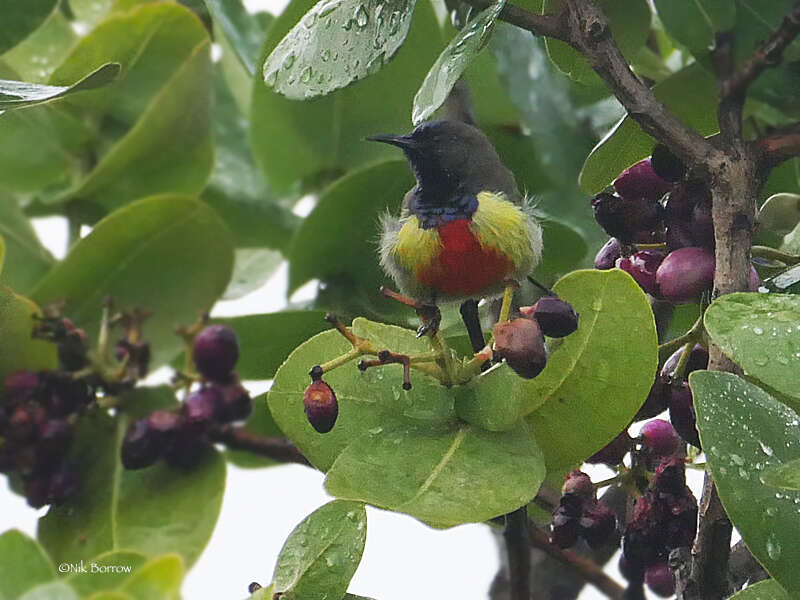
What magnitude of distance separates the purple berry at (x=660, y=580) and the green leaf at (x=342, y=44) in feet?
1.76

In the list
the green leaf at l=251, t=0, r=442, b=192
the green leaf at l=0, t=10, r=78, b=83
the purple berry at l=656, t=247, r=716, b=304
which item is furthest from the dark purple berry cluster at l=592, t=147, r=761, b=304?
the green leaf at l=0, t=10, r=78, b=83

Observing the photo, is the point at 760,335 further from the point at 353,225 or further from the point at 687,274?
the point at 353,225

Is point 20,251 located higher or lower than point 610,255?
higher

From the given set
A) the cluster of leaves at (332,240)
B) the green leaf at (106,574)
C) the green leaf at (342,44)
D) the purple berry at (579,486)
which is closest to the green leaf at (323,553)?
the cluster of leaves at (332,240)

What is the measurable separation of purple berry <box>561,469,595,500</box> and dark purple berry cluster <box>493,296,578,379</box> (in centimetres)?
21

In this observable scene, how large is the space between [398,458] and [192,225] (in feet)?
2.54

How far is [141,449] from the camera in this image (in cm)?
140

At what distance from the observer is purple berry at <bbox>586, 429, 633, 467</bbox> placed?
987 mm

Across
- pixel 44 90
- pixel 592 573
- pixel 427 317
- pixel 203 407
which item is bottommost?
pixel 592 573

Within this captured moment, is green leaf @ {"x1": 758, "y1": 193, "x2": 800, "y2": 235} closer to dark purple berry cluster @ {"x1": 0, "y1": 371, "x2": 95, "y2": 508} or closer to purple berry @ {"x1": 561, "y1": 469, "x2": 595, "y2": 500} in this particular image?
purple berry @ {"x1": 561, "y1": 469, "x2": 595, "y2": 500}

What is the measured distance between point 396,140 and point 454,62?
1.76 ft

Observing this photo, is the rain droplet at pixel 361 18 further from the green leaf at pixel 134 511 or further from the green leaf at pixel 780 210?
the green leaf at pixel 134 511

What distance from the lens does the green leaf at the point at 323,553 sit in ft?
2.77

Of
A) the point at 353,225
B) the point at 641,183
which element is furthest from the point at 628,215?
the point at 353,225
